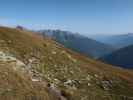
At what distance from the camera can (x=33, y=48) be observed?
45.8m

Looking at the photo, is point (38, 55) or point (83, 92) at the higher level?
point (38, 55)

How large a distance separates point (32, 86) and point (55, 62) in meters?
14.2

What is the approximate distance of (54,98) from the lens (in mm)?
27562

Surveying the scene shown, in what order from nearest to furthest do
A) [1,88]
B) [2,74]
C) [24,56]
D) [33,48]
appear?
Answer: [1,88]
[2,74]
[24,56]
[33,48]

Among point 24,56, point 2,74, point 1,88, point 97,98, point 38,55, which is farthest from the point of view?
point 38,55

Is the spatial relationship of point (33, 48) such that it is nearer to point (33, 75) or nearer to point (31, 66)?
point (31, 66)

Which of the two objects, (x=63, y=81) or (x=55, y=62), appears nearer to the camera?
(x=63, y=81)

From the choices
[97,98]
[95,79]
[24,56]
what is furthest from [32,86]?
[95,79]

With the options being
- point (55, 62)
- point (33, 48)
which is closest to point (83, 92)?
point (55, 62)

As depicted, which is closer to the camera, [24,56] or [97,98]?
[97,98]

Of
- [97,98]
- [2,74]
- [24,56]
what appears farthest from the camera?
[24,56]

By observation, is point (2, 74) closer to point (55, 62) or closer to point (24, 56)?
point (24, 56)

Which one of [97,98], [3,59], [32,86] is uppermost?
[3,59]

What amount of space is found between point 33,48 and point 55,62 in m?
6.46
